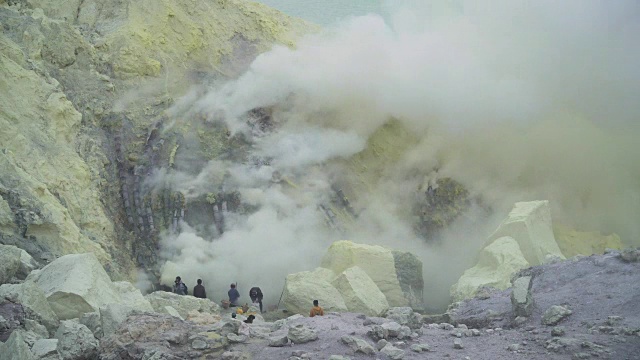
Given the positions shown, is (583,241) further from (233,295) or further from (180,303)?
(180,303)

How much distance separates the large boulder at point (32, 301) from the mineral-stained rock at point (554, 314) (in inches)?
199

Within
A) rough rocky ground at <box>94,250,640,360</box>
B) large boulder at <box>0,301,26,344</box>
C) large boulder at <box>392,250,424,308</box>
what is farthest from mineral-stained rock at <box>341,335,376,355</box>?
large boulder at <box>392,250,424,308</box>

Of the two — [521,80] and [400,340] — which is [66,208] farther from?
[521,80]

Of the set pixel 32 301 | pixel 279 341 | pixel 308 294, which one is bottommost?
pixel 279 341

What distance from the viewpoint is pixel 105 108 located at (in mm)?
14047

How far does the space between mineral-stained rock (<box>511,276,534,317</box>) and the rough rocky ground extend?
0.31ft

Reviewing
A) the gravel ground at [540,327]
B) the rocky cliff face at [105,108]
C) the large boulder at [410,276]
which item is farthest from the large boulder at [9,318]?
the large boulder at [410,276]

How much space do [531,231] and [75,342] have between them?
8.37 m

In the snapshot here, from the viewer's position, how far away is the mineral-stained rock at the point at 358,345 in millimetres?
6504

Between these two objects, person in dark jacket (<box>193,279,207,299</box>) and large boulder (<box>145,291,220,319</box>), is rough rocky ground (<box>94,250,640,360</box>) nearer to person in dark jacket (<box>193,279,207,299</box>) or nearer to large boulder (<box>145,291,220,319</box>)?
large boulder (<box>145,291,220,319</box>)

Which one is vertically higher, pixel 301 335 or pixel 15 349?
pixel 301 335

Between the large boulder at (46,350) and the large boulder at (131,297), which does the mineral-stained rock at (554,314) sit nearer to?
the large boulder at (131,297)

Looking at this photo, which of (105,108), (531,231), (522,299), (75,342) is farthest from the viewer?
(105,108)

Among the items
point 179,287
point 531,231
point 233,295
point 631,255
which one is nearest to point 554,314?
point 631,255
